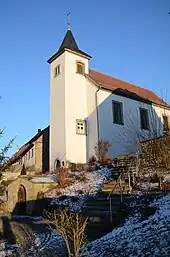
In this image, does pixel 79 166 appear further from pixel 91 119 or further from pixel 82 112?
pixel 82 112

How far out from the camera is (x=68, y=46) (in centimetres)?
2881

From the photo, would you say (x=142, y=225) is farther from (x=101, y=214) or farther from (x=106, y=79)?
(x=106, y=79)

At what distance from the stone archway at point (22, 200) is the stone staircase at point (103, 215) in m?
7.52

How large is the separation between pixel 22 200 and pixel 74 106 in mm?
11307

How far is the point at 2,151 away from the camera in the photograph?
6.83 m

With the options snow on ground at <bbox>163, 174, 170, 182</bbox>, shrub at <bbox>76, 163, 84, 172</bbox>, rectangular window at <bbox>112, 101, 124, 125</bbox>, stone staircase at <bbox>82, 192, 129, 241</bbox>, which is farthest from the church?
stone staircase at <bbox>82, 192, 129, 241</bbox>

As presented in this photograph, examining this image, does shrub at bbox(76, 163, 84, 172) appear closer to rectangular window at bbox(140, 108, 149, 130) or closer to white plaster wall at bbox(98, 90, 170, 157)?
white plaster wall at bbox(98, 90, 170, 157)

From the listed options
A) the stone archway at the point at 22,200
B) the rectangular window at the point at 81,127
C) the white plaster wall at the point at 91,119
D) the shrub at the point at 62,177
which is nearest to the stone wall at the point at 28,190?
the stone archway at the point at 22,200

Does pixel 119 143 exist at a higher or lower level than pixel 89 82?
lower

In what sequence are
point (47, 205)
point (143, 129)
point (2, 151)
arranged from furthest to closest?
1. point (143, 129)
2. point (47, 205)
3. point (2, 151)

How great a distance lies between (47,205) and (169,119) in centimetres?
2288

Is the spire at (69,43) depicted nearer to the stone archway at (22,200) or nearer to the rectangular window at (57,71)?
the rectangular window at (57,71)

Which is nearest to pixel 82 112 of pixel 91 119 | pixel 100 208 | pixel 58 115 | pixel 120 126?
pixel 91 119

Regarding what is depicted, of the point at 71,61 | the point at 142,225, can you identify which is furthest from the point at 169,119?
the point at 142,225
